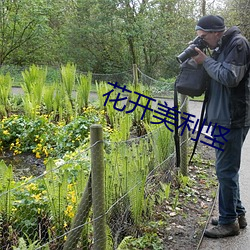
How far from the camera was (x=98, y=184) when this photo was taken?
241cm

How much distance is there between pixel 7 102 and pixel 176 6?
12858 mm

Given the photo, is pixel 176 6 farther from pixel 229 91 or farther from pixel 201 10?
pixel 229 91

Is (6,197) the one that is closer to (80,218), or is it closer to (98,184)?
(80,218)

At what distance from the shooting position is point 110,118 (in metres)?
6.44

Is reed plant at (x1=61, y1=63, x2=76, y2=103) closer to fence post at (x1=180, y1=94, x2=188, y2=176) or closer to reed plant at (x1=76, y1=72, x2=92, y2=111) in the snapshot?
reed plant at (x1=76, y1=72, x2=92, y2=111)

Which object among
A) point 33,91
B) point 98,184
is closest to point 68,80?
point 33,91

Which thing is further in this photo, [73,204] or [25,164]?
[25,164]

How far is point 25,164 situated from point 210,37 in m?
3.39

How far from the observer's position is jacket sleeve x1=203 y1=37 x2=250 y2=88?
2.81 m

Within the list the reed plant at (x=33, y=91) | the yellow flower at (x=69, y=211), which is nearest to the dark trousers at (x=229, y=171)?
the yellow flower at (x=69, y=211)

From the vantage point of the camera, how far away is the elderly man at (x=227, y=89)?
9.32ft

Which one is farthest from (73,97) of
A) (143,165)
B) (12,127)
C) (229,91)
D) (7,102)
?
(229,91)

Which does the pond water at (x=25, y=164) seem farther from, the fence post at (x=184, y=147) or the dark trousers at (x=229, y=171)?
the dark trousers at (x=229, y=171)

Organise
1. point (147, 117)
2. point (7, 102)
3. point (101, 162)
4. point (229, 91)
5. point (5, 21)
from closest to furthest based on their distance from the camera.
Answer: point (101, 162) → point (229, 91) → point (147, 117) → point (7, 102) → point (5, 21)
